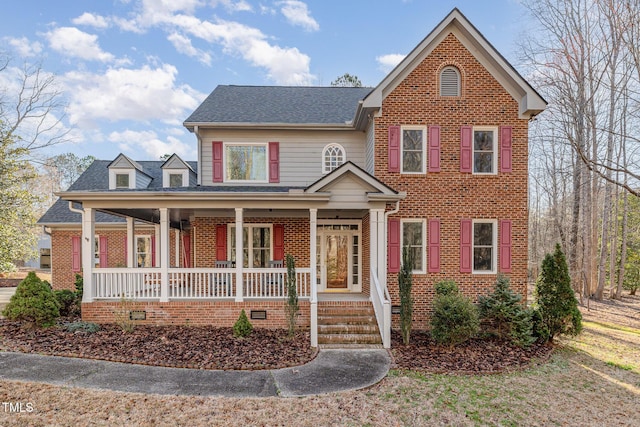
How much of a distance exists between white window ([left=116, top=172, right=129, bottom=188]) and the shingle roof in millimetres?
5091

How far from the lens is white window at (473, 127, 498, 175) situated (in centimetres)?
1033

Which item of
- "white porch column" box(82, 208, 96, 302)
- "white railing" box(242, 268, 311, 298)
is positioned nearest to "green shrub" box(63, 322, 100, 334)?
"white porch column" box(82, 208, 96, 302)

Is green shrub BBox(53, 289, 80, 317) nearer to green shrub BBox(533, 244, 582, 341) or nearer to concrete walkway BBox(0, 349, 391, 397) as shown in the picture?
concrete walkway BBox(0, 349, 391, 397)

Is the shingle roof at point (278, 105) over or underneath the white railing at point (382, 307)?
over

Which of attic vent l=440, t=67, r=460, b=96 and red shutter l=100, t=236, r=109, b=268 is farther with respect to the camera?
red shutter l=100, t=236, r=109, b=268

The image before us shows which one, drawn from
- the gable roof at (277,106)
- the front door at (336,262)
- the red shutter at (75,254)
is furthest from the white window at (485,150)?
the red shutter at (75,254)

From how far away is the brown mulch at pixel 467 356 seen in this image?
714 cm

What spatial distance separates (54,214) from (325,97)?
13469 millimetres

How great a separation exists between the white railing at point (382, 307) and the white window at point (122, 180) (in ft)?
37.5

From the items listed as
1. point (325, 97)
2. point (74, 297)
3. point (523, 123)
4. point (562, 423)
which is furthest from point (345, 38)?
point (562, 423)

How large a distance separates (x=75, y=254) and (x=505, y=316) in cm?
1712

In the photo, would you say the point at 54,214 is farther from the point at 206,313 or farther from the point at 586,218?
the point at 586,218

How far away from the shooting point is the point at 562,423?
5.21 metres

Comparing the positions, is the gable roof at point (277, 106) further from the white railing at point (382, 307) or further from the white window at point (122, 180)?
the white railing at point (382, 307)
